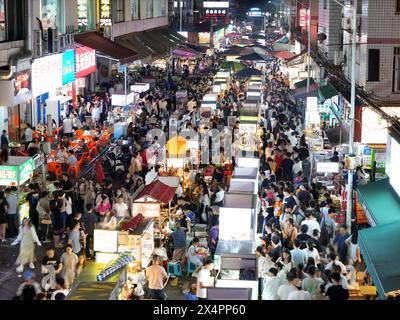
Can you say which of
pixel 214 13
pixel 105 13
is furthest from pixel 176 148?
pixel 214 13

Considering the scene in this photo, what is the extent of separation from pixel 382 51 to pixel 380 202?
41.8 ft

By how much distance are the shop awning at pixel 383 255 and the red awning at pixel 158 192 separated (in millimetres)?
5066

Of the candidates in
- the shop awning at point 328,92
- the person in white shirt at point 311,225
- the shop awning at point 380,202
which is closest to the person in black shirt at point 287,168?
the shop awning at point 380,202

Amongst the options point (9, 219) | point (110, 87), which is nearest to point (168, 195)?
point (9, 219)

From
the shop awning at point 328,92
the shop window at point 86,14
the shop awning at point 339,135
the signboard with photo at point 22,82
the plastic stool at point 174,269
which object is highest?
the shop window at point 86,14

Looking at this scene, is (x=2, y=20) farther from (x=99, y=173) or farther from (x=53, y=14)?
(x=53, y=14)

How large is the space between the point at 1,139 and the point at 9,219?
8903 mm

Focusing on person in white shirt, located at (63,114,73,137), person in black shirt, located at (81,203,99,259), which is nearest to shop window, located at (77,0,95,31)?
person in white shirt, located at (63,114,73,137)

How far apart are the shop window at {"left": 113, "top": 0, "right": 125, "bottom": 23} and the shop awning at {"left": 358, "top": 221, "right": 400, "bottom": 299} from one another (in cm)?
3962

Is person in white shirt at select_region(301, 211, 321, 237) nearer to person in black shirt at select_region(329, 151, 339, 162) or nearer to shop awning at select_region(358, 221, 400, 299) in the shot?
shop awning at select_region(358, 221, 400, 299)

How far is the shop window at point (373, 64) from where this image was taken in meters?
28.2

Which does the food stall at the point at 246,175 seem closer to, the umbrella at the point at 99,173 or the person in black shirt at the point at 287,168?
the person in black shirt at the point at 287,168

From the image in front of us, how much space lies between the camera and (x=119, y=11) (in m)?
53.8
